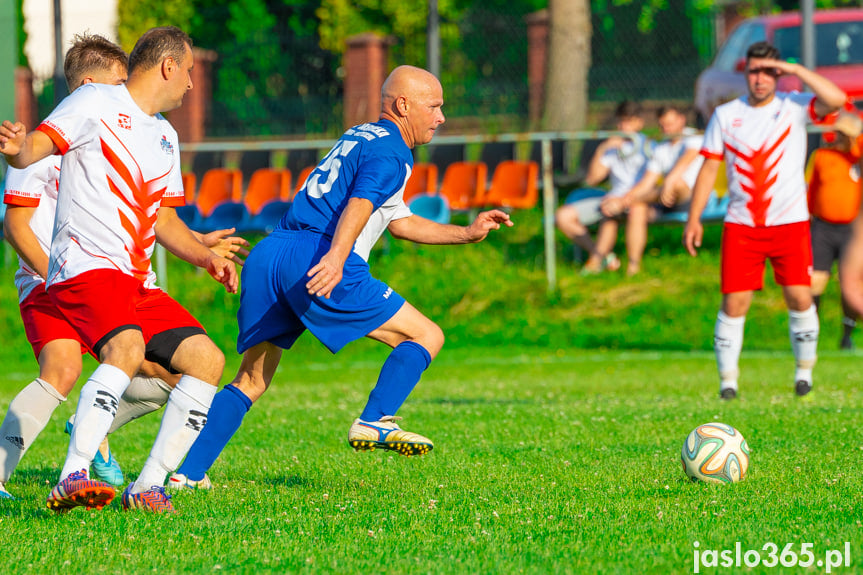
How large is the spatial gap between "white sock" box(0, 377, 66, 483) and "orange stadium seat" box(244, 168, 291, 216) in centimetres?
1197

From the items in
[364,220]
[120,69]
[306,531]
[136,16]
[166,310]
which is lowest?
[306,531]

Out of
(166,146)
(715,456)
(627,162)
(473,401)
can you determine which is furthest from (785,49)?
(166,146)

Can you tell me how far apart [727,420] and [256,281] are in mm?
3862

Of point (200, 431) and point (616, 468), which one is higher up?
point (200, 431)

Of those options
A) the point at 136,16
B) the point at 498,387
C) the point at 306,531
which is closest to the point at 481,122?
the point at 498,387

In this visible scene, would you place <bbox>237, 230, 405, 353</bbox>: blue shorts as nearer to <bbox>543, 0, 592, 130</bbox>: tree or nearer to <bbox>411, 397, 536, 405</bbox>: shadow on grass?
<bbox>411, 397, 536, 405</bbox>: shadow on grass

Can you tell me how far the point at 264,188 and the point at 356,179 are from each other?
12435 mm

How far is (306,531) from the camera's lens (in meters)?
4.89

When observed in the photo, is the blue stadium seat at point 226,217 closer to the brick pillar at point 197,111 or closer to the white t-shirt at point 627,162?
the white t-shirt at point 627,162

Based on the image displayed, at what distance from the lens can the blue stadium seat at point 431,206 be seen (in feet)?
53.6

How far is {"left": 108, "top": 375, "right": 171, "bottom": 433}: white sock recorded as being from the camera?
5.95m

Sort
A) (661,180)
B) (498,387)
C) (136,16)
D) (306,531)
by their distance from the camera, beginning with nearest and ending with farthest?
1. (306,531)
2. (498,387)
3. (661,180)
4. (136,16)

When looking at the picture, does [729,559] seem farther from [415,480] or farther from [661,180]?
[661,180]

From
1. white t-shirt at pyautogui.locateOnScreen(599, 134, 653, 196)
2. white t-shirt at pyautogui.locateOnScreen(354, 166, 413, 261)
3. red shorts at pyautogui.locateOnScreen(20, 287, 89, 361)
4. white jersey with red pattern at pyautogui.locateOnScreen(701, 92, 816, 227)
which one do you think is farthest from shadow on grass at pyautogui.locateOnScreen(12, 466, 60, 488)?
white t-shirt at pyautogui.locateOnScreen(599, 134, 653, 196)
